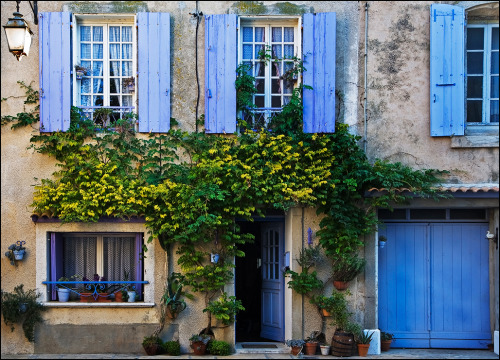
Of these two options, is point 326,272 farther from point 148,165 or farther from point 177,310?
point 148,165

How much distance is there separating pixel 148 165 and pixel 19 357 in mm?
3361

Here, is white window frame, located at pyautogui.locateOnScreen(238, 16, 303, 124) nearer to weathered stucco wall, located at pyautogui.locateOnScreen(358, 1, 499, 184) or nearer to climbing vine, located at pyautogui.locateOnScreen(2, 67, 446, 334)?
climbing vine, located at pyautogui.locateOnScreen(2, 67, 446, 334)

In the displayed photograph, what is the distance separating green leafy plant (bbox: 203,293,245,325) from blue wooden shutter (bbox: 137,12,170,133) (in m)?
2.72

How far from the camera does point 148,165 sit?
9.24 m

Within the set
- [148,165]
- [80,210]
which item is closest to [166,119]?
[148,165]

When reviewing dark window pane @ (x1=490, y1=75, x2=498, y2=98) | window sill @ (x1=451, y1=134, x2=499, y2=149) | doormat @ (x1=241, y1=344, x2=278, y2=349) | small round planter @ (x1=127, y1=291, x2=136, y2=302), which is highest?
dark window pane @ (x1=490, y1=75, x2=498, y2=98)

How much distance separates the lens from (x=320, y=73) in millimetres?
9430

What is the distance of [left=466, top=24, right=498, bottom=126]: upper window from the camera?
9617mm

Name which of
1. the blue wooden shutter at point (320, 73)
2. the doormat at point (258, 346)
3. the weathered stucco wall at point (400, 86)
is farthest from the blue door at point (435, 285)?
the blue wooden shutter at point (320, 73)

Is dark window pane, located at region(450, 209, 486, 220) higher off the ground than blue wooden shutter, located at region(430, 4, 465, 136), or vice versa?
blue wooden shutter, located at region(430, 4, 465, 136)

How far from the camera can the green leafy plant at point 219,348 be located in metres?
8.98

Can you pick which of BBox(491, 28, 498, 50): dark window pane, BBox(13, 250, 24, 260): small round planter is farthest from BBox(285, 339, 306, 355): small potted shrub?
BBox(491, 28, 498, 50): dark window pane

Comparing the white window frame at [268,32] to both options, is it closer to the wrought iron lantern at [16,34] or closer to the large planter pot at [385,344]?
the wrought iron lantern at [16,34]

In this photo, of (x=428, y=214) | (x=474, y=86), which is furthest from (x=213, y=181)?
(x=474, y=86)
